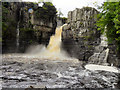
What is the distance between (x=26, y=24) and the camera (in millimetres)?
17719

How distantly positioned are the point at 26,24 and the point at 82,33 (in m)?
10.2

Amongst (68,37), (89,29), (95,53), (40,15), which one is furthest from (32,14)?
(95,53)

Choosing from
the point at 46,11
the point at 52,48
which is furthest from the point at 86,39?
the point at 46,11

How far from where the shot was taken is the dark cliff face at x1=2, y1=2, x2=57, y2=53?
15852mm

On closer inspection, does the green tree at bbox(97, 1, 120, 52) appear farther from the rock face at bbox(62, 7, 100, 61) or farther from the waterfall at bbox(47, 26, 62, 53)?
the waterfall at bbox(47, 26, 62, 53)

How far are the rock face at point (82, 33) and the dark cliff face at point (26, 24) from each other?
5278 millimetres

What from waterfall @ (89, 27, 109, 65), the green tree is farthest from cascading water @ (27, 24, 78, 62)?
the green tree

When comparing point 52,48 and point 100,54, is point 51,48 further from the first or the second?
point 100,54

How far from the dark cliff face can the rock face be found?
17.3ft

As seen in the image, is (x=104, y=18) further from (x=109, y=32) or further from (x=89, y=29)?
(x=89, y=29)

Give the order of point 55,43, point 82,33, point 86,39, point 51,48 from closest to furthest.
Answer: point 86,39
point 82,33
point 51,48
point 55,43

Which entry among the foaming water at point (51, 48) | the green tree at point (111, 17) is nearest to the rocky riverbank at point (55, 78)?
the green tree at point (111, 17)

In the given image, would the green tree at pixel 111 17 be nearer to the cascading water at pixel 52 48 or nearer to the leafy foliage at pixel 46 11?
the cascading water at pixel 52 48

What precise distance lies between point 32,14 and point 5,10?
14.1 feet
